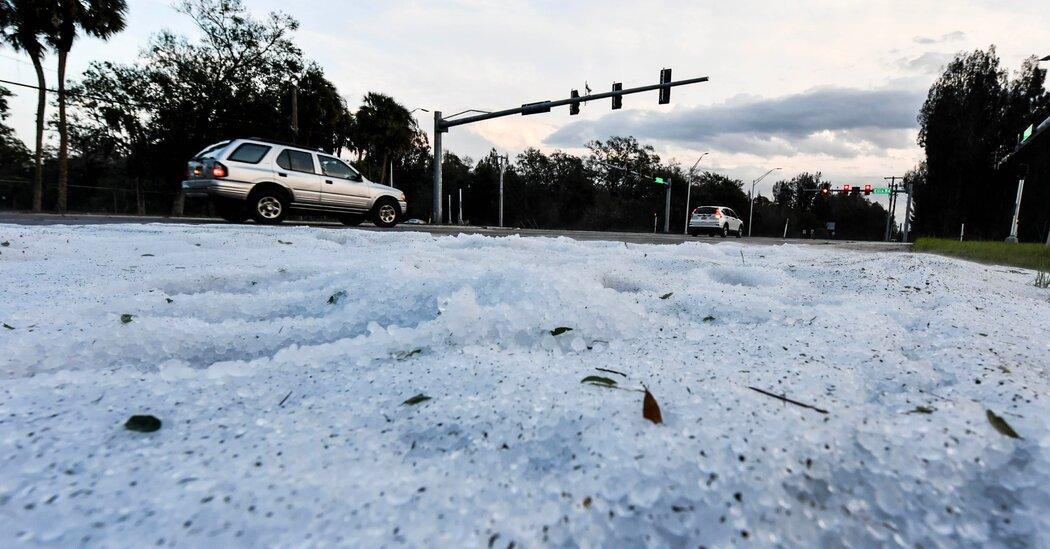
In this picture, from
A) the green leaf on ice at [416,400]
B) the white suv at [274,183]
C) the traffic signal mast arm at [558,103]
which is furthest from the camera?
the traffic signal mast arm at [558,103]

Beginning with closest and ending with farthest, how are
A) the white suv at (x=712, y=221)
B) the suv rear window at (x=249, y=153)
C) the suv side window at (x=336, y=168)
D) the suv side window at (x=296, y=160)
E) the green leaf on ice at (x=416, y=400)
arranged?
the green leaf on ice at (x=416, y=400)
the suv rear window at (x=249, y=153)
the suv side window at (x=296, y=160)
the suv side window at (x=336, y=168)
the white suv at (x=712, y=221)

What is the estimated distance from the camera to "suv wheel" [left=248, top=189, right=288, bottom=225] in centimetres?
757

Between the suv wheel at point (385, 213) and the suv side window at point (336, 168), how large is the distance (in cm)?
63

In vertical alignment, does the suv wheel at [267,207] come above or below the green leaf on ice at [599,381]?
above

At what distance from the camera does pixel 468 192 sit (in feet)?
162

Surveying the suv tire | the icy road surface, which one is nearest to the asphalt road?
the suv tire

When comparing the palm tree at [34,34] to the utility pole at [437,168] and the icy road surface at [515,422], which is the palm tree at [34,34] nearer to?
the utility pole at [437,168]

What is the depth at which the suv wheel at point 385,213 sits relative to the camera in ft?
30.2

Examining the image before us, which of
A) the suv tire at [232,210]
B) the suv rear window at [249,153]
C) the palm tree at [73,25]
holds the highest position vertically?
the palm tree at [73,25]

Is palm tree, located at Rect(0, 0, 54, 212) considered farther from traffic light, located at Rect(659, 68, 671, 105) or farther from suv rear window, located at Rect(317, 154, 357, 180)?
traffic light, located at Rect(659, 68, 671, 105)

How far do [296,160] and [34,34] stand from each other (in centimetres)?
1650

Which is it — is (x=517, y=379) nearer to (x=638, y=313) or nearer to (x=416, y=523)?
(x=416, y=523)

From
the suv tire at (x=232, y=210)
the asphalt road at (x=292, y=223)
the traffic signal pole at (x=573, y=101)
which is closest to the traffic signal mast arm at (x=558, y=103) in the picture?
the traffic signal pole at (x=573, y=101)

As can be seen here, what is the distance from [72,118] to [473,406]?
29168 millimetres
